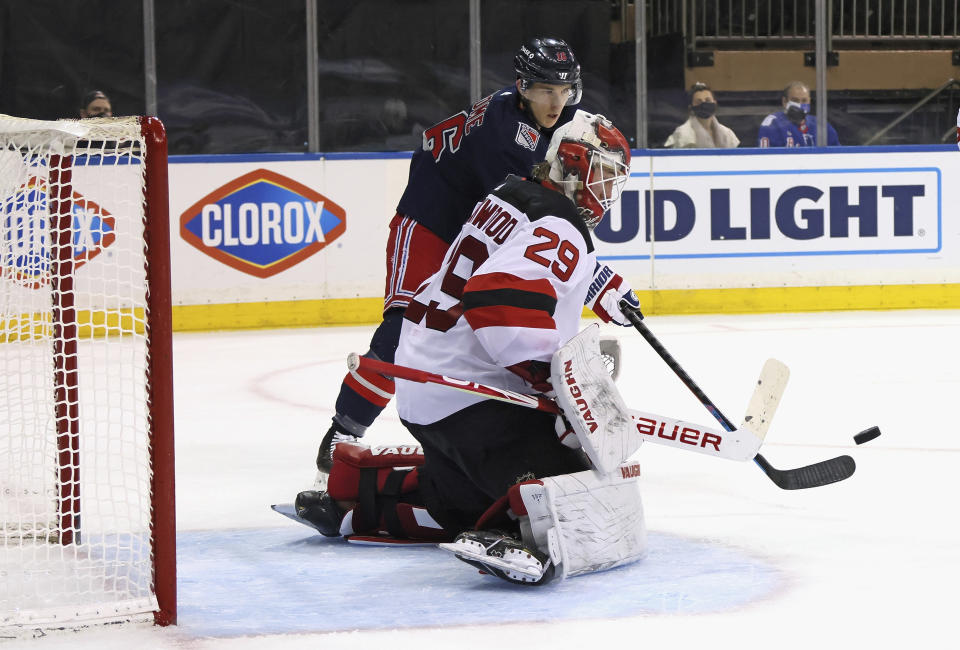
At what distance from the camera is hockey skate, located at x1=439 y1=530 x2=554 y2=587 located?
2.23 m

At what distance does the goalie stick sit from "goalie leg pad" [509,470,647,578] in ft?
0.42

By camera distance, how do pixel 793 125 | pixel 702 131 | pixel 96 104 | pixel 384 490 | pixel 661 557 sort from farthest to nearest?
pixel 793 125 → pixel 702 131 → pixel 96 104 → pixel 384 490 → pixel 661 557

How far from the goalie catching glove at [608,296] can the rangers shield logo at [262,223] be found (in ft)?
13.7

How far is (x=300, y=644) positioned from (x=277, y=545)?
67 centimetres

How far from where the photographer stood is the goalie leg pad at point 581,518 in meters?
2.27

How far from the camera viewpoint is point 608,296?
2.72 m

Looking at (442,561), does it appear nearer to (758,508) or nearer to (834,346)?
(758,508)

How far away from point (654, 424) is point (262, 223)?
448 cm

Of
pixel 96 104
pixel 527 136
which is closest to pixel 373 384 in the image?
pixel 527 136

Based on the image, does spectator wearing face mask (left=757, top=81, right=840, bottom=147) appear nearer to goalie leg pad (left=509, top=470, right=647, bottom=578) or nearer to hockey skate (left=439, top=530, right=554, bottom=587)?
goalie leg pad (left=509, top=470, right=647, bottom=578)

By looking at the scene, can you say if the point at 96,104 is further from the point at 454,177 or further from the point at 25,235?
the point at 25,235

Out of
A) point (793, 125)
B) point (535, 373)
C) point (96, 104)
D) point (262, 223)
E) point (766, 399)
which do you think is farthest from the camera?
point (793, 125)

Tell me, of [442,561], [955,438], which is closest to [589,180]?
[442,561]

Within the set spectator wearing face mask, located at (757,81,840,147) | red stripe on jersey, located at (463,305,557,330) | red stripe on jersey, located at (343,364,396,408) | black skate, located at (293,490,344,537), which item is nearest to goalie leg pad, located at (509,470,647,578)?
red stripe on jersey, located at (463,305,557,330)
